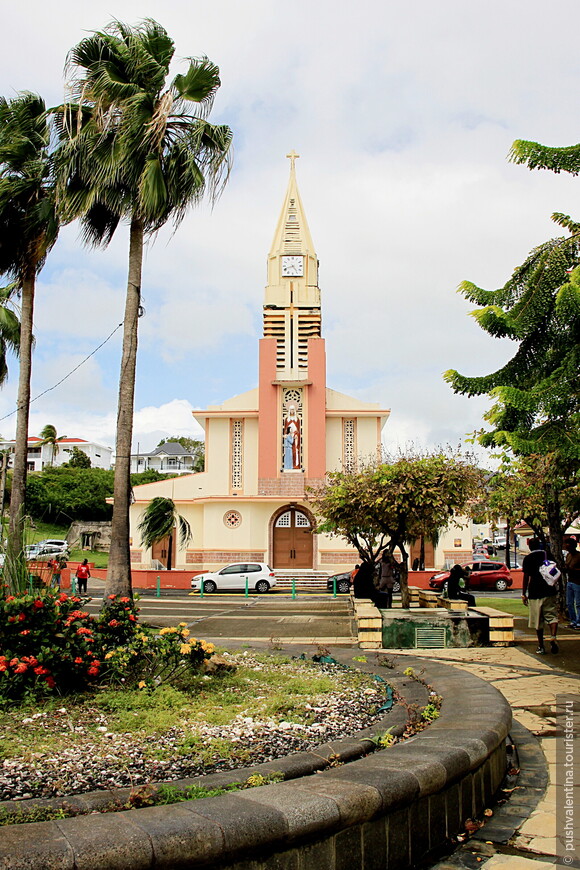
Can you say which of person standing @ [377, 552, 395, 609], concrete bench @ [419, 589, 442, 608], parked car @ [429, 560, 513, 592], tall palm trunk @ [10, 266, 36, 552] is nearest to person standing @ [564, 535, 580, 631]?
concrete bench @ [419, 589, 442, 608]

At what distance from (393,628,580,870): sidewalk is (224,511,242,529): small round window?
74.7 ft

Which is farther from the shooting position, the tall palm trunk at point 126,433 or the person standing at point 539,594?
the tall palm trunk at point 126,433

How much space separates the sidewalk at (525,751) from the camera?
3.53 metres

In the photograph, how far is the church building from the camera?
3288cm

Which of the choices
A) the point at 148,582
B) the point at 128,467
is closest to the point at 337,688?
the point at 128,467

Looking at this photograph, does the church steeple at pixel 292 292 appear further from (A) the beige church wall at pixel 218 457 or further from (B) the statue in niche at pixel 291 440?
(A) the beige church wall at pixel 218 457

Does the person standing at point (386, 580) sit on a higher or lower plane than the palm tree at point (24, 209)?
lower

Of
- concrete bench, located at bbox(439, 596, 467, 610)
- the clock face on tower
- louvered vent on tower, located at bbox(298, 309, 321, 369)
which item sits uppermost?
the clock face on tower

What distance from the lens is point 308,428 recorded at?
34.2 meters

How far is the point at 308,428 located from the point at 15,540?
90.3ft

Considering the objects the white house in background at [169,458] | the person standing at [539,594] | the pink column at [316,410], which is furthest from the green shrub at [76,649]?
the white house in background at [169,458]

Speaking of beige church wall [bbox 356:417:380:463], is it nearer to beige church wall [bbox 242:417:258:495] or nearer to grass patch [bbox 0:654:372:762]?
beige church wall [bbox 242:417:258:495]

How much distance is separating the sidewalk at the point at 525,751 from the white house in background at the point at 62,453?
7740 cm

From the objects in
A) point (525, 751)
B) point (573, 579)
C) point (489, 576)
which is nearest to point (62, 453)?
point (489, 576)
